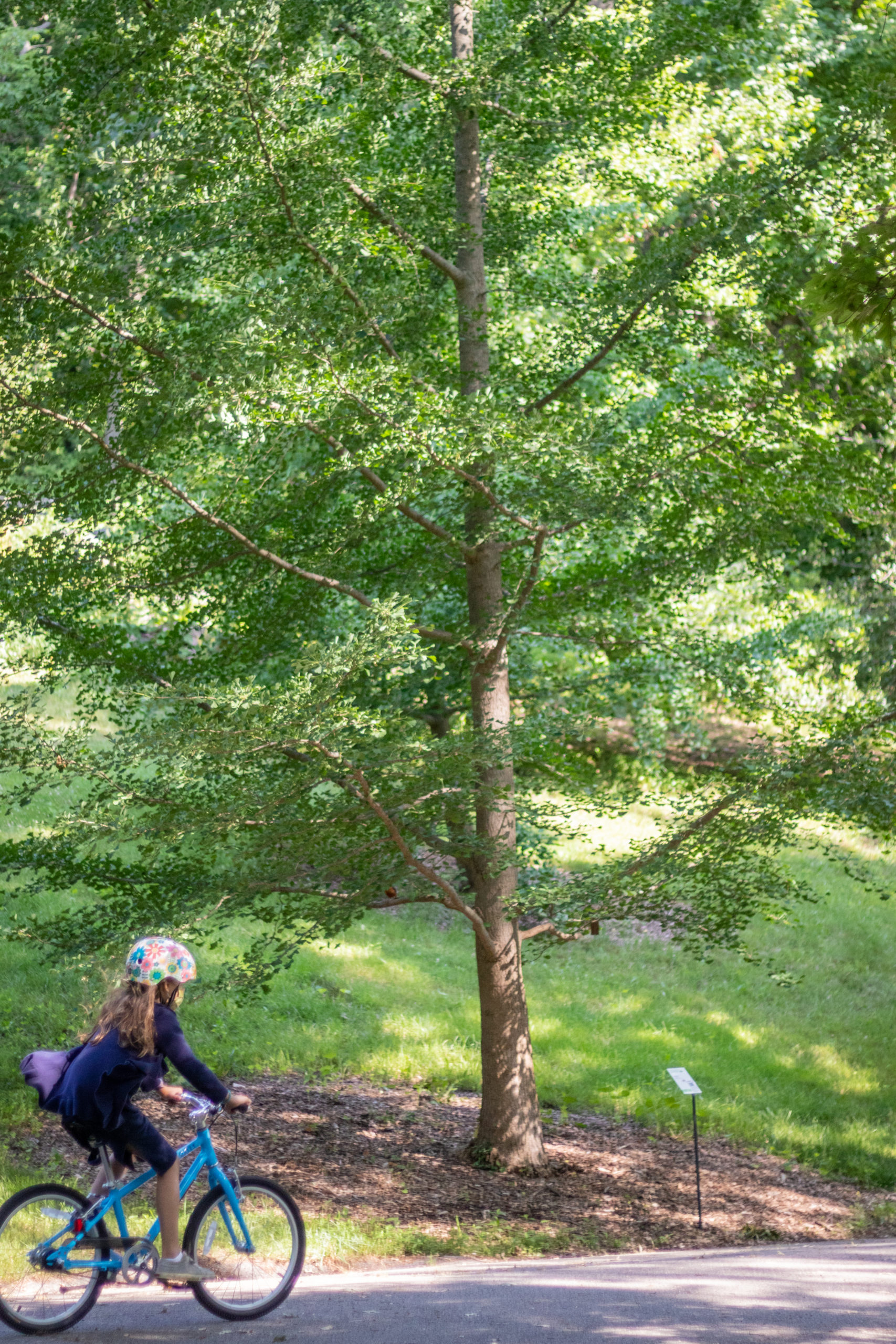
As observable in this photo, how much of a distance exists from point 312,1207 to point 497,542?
4.56 m

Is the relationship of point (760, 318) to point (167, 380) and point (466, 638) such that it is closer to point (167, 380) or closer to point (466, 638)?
point (466, 638)

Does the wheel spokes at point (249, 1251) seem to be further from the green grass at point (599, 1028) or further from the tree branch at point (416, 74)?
the tree branch at point (416, 74)

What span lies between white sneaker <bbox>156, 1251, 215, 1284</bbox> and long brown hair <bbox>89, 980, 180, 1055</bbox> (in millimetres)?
792

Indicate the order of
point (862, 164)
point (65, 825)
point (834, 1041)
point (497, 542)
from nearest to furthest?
point (65, 825) → point (862, 164) → point (497, 542) → point (834, 1041)

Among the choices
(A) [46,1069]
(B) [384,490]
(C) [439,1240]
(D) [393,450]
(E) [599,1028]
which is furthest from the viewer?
(E) [599,1028]

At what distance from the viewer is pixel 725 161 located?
29.1 ft

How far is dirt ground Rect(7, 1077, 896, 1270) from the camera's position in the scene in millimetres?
7809

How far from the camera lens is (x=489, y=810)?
26.3ft

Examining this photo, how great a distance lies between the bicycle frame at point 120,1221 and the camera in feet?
15.0

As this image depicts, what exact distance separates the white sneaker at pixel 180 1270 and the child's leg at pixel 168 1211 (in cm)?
2

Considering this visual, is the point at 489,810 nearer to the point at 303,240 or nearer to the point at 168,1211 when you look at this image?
the point at 303,240

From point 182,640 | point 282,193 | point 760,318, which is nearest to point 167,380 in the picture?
point 282,193

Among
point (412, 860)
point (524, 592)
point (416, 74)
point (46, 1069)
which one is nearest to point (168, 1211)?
point (46, 1069)

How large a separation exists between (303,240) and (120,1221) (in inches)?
195
